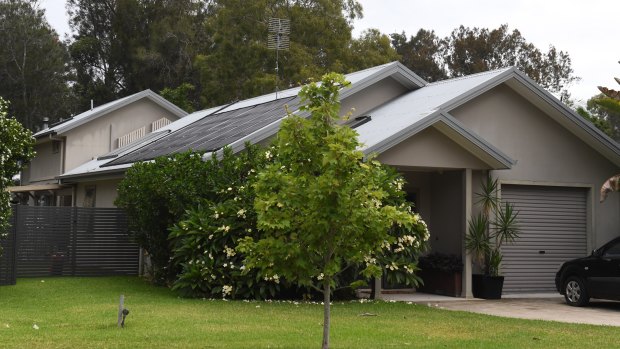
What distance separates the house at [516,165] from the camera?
19.8 m

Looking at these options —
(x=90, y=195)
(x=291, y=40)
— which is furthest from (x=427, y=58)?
(x=90, y=195)

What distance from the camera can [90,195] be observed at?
26844 millimetres

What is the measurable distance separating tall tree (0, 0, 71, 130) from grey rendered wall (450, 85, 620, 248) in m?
36.5

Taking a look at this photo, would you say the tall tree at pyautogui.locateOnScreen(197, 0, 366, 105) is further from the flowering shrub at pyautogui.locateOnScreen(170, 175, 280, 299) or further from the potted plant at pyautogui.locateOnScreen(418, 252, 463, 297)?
the flowering shrub at pyautogui.locateOnScreen(170, 175, 280, 299)

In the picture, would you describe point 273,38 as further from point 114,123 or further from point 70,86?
point 70,86

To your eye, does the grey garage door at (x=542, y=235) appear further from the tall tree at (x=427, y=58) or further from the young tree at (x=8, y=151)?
the tall tree at (x=427, y=58)

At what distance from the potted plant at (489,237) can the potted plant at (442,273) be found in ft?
1.37

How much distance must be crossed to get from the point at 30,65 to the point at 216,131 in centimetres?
3111

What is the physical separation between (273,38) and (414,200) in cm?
761

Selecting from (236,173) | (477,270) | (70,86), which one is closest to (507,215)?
(477,270)

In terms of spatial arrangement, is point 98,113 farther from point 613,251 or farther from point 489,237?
point 613,251

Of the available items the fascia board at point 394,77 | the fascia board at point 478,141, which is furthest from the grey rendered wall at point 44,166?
the fascia board at point 478,141

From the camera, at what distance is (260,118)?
22391 mm

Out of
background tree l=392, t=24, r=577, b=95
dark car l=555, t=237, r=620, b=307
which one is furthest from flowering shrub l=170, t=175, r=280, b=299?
background tree l=392, t=24, r=577, b=95
